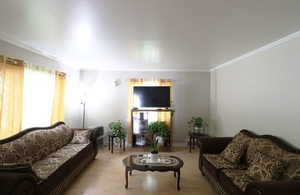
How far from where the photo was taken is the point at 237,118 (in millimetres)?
3809

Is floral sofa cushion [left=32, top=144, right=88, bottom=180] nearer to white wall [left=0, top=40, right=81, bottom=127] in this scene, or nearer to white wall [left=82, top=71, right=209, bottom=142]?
white wall [left=0, top=40, right=81, bottom=127]

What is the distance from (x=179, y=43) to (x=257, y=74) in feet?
5.32

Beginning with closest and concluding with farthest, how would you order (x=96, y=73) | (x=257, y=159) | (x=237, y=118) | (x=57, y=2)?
(x=57, y=2) < (x=257, y=159) < (x=237, y=118) < (x=96, y=73)

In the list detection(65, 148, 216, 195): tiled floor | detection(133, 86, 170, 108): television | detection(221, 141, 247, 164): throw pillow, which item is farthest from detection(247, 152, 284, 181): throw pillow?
detection(133, 86, 170, 108): television

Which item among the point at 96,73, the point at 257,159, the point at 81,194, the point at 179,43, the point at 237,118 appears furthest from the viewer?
the point at 96,73

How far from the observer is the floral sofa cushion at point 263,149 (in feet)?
7.44

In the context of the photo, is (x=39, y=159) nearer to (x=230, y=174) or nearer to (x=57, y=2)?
(x=57, y=2)

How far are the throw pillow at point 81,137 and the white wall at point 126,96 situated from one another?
137 cm

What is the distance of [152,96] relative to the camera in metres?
5.08

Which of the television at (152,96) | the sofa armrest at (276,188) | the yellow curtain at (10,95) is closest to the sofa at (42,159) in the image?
the yellow curtain at (10,95)

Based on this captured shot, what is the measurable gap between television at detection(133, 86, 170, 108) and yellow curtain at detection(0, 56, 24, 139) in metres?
2.85

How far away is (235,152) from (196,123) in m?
2.14

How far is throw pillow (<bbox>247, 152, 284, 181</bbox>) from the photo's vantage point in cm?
197

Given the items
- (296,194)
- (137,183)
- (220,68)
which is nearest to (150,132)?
(137,183)
